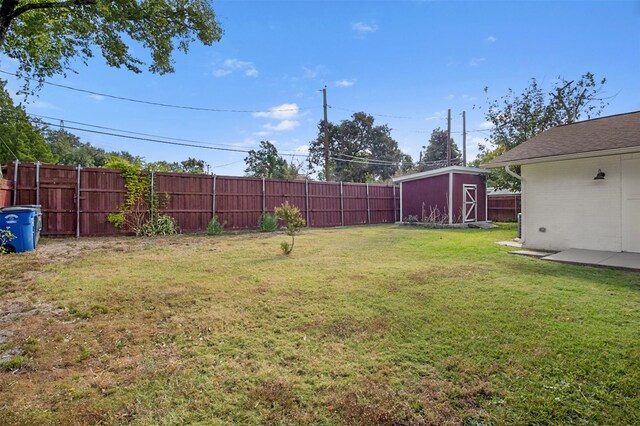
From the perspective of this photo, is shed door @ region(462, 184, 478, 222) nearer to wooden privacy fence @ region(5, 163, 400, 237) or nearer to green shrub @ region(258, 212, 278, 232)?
wooden privacy fence @ region(5, 163, 400, 237)

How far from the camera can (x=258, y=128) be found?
2159cm

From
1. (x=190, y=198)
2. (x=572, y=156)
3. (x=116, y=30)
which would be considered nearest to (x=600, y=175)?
(x=572, y=156)

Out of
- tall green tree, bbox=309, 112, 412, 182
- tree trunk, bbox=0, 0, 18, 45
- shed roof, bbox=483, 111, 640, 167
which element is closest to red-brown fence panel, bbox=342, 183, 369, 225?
shed roof, bbox=483, 111, 640, 167

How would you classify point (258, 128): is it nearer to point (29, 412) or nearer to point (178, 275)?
point (178, 275)

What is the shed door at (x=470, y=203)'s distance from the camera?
14.3 meters

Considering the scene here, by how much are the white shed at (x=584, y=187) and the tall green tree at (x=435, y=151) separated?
1181 inches

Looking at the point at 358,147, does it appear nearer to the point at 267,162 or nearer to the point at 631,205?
the point at 267,162

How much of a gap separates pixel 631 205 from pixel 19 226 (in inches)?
487

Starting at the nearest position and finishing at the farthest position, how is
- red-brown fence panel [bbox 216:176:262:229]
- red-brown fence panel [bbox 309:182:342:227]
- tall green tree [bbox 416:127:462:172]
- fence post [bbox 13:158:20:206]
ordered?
fence post [bbox 13:158:20:206]
red-brown fence panel [bbox 216:176:262:229]
red-brown fence panel [bbox 309:182:342:227]
tall green tree [bbox 416:127:462:172]

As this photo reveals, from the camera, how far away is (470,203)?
14586mm

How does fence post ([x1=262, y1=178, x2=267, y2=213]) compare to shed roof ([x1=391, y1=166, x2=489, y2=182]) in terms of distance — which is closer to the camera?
fence post ([x1=262, y1=178, x2=267, y2=213])

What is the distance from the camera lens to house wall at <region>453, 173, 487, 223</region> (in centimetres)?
1405

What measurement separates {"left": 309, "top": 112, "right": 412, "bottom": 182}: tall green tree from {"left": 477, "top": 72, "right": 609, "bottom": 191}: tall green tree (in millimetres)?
15467

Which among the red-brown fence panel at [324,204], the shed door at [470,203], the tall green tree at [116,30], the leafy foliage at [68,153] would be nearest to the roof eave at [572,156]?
the shed door at [470,203]
